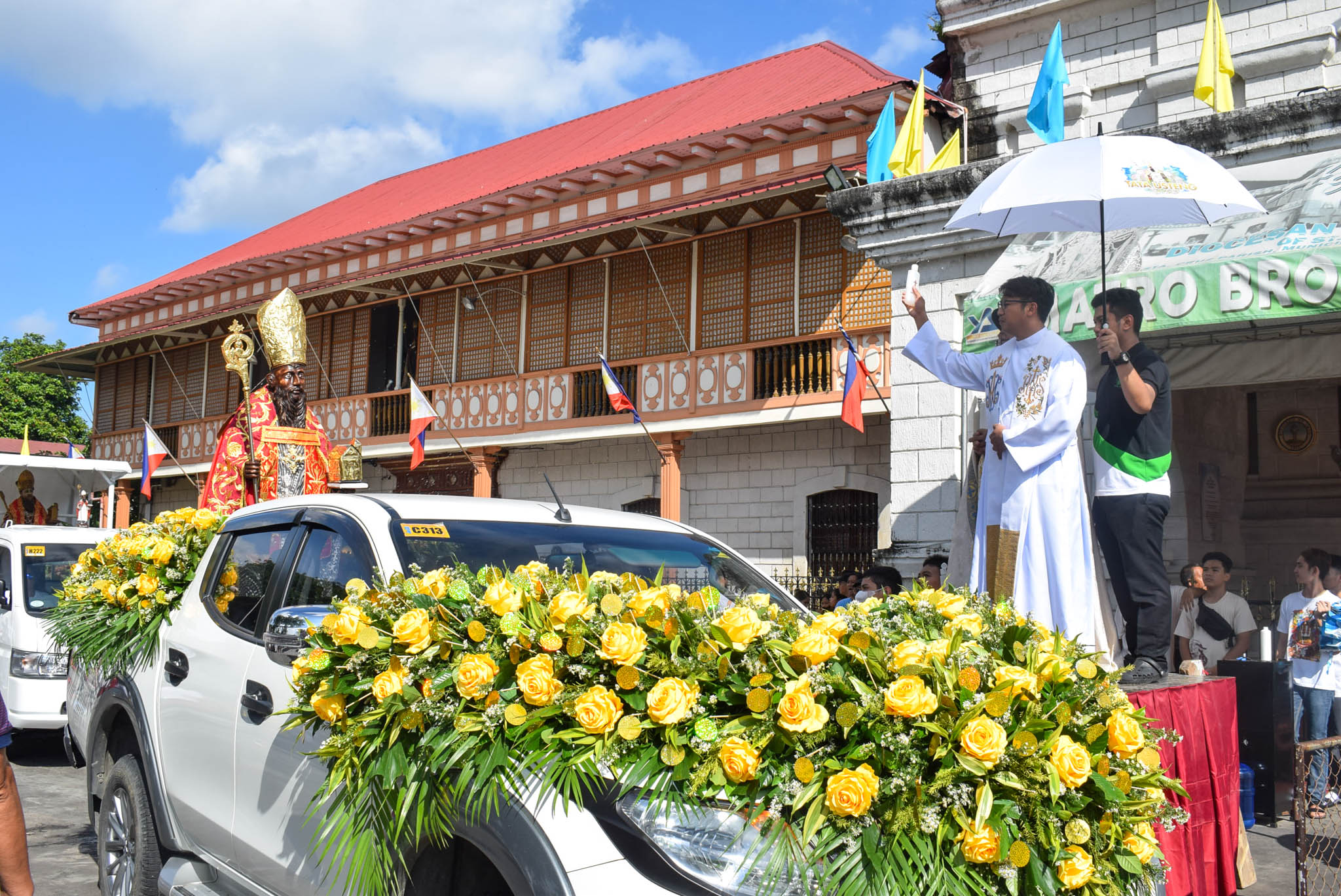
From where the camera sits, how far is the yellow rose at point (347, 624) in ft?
10.1

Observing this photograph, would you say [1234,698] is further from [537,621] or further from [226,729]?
[226,729]

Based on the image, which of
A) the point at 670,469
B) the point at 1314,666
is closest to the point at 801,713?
the point at 1314,666

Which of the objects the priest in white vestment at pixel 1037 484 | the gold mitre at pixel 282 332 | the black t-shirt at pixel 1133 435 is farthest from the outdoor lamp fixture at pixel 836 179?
the gold mitre at pixel 282 332

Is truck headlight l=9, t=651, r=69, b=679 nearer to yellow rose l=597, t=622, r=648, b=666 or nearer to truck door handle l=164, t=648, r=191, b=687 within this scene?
truck door handle l=164, t=648, r=191, b=687

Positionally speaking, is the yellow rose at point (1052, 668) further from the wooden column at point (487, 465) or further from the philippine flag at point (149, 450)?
the philippine flag at point (149, 450)

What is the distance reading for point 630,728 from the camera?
8.39 ft

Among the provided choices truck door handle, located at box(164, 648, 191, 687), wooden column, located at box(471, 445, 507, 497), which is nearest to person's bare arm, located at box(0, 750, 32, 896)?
truck door handle, located at box(164, 648, 191, 687)

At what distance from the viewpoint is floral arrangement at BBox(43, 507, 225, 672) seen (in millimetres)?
5000

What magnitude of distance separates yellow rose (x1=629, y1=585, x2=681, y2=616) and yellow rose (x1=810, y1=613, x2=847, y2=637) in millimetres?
371

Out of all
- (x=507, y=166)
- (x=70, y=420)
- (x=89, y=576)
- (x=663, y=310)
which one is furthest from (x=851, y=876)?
(x=70, y=420)

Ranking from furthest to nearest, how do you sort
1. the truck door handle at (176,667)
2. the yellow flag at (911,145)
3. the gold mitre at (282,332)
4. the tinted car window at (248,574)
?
the yellow flag at (911,145) < the gold mitre at (282,332) < the truck door handle at (176,667) < the tinted car window at (248,574)

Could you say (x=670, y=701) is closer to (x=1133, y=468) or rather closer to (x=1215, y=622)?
(x=1133, y=468)

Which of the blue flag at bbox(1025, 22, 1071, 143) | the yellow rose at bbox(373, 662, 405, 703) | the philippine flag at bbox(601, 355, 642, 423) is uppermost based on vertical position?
the blue flag at bbox(1025, 22, 1071, 143)

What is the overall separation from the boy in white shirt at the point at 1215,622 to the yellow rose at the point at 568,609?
6.12m
